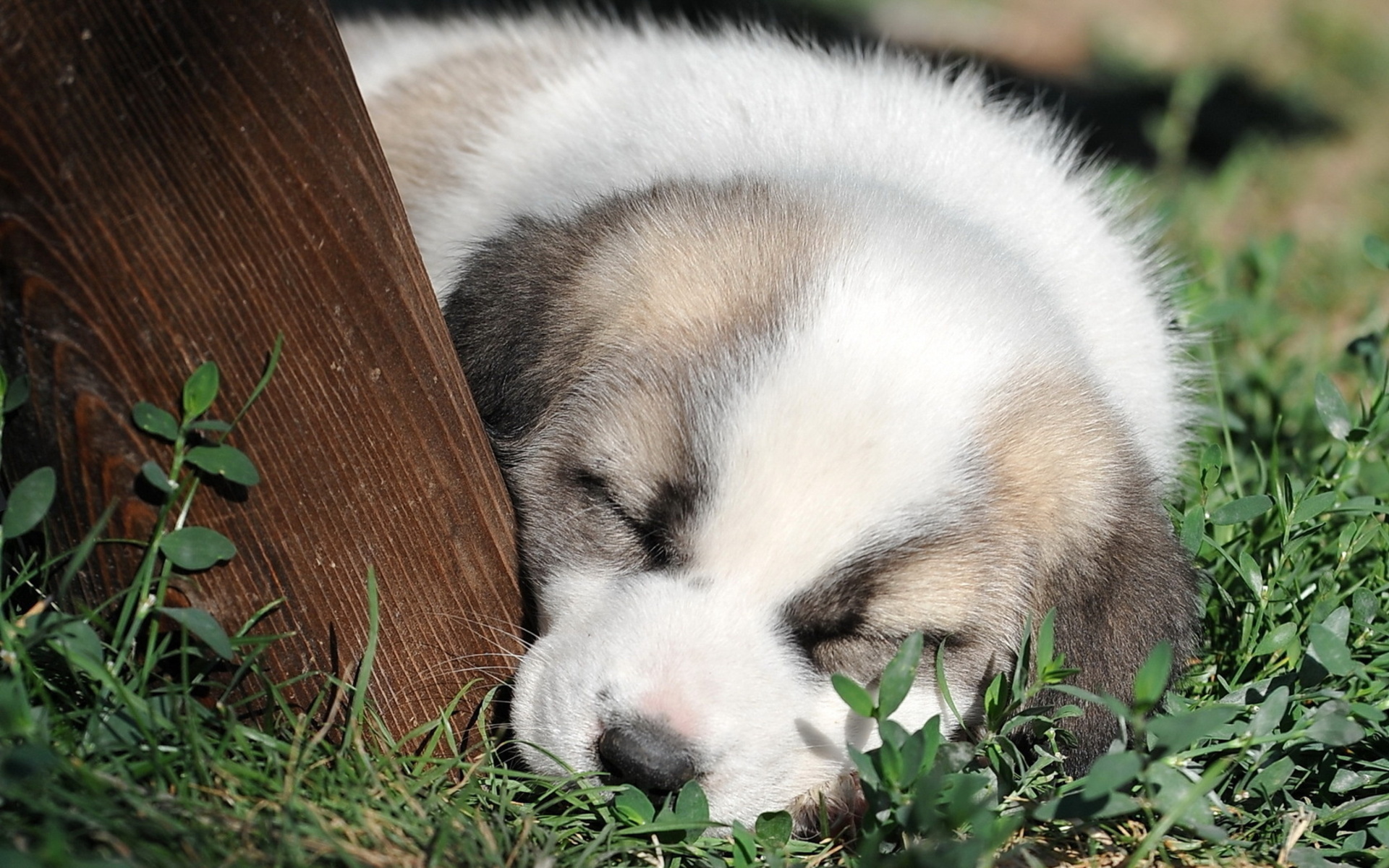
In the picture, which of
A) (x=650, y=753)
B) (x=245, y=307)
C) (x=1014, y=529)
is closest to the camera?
(x=245, y=307)

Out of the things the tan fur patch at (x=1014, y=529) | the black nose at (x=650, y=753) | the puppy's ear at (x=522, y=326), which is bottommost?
the black nose at (x=650, y=753)

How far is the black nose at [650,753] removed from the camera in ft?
7.54

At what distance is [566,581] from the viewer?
8.57 ft

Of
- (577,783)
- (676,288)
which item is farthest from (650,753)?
(676,288)

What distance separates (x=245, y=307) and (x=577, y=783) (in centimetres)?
100

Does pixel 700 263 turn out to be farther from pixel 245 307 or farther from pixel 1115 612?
pixel 1115 612

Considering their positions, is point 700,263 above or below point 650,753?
above

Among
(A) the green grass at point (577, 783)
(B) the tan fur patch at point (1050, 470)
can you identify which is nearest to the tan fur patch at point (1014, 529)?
(B) the tan fur patch at point (1050, 470)

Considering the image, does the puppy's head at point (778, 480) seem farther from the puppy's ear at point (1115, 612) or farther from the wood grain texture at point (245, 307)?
the wood grain texture at point (245, 307)

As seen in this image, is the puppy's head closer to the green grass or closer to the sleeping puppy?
the sleeping puppy

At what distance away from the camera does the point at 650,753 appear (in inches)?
90.5

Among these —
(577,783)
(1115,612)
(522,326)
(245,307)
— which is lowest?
(577,783)

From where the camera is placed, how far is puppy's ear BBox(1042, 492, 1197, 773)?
8.26ft

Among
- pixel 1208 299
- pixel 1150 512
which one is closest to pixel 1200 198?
pixel 1208 299
